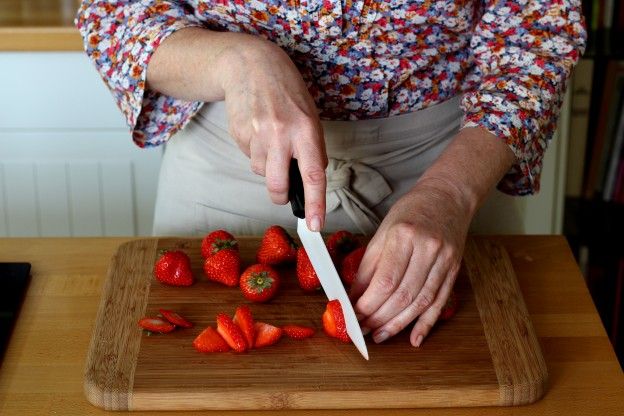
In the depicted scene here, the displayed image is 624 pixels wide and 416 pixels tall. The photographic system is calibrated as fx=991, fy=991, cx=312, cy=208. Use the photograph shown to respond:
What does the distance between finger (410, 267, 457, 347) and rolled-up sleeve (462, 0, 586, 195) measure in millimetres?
213

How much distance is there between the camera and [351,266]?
46.0 inches

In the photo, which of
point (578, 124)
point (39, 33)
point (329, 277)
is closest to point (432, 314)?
point (329, 277)

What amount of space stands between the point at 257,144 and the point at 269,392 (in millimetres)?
264

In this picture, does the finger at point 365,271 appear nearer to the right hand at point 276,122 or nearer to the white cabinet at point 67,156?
the right hand at point 276,122

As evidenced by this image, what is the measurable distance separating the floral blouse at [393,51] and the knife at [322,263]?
28 centimetres

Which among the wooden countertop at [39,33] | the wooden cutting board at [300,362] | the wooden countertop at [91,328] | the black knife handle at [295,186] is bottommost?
the wooden countertop at [91,328]

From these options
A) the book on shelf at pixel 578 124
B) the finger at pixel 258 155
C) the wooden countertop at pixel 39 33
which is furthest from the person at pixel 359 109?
the book on shelf at pixel 578 124

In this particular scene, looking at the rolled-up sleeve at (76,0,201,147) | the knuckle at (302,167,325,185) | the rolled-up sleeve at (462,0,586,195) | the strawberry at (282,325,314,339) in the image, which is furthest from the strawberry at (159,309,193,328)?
the rolled-up sleeve at (462,0,586,195)

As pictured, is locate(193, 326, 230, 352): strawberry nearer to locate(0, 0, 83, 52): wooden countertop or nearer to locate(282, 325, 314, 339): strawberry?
locate(282, 325, 314, 339): strawberry

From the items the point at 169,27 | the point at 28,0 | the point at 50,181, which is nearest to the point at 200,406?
the point at 169,27

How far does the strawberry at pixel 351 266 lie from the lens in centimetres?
117

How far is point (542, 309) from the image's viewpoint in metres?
1.18

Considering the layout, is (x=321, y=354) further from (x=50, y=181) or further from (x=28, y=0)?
(x=28, y=0)

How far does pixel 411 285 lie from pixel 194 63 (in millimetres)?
372
